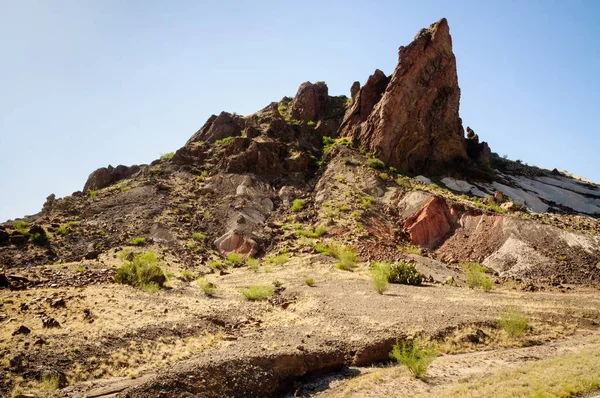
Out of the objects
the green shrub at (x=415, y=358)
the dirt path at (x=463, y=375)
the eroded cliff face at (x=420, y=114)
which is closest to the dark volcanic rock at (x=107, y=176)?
the eroded cliff face at (x=420, y=114)

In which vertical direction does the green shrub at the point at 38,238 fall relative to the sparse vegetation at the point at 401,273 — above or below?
above

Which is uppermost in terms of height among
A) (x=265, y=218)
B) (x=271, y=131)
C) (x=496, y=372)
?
(x=271, y=131)

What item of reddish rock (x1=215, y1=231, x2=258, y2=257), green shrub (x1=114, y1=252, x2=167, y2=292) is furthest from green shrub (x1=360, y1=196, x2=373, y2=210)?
green shrub (x1=114, y1=252, x2=167, y2=292)

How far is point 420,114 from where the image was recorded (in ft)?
135

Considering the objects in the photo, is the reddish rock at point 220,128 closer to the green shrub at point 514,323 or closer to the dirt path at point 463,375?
the green shrub at point 514,323

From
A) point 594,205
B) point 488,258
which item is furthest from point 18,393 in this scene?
point 594,205

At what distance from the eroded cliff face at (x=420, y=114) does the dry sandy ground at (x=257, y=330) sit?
22.1 m

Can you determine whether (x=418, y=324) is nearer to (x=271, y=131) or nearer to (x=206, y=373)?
(x=206, y=373)

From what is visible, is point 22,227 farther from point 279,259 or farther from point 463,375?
point 463,375

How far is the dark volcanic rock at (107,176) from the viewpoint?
130 feet

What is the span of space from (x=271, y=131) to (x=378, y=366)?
3456cm

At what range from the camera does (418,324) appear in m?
14.6

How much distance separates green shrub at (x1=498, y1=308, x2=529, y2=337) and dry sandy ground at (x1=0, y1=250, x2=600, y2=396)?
0.29 meters

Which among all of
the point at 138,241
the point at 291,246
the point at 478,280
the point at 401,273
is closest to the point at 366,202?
the point at 291,246
